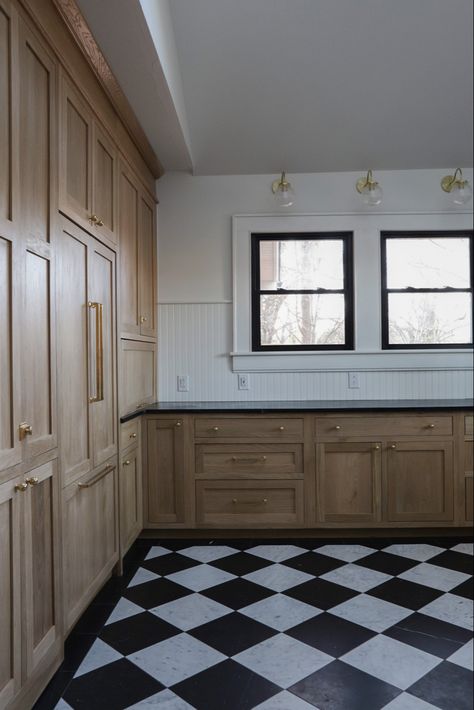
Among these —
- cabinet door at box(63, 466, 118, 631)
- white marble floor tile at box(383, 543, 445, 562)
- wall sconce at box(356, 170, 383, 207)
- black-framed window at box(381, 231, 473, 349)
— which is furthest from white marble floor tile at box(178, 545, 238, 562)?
wall sconce at box(356, 170, 383, 207)

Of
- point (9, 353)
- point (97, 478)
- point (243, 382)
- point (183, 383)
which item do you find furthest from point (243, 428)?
point (9, 353)

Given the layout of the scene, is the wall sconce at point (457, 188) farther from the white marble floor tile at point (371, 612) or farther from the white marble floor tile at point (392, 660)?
the white marble floor tile at point (392, 660)

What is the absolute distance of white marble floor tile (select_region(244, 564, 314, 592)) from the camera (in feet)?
8.41

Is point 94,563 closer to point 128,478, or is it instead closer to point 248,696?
point 128,478

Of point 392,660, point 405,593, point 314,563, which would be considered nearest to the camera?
point 392,660

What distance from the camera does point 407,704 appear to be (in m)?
1.65

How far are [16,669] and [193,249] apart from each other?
9.02 feet

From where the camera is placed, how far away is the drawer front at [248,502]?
10.5 feet

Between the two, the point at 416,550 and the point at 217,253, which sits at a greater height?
the point at 217,253

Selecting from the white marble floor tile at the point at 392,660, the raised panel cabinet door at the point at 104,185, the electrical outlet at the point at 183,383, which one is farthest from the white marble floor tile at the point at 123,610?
the raised panel cabinet door at the point at 104,185

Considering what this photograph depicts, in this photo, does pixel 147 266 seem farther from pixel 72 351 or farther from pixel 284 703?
pixel 284 703

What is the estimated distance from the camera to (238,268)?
3674 mm

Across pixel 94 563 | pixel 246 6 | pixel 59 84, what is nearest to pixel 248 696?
pixel 94 563

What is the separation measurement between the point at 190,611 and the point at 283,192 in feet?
8.40
